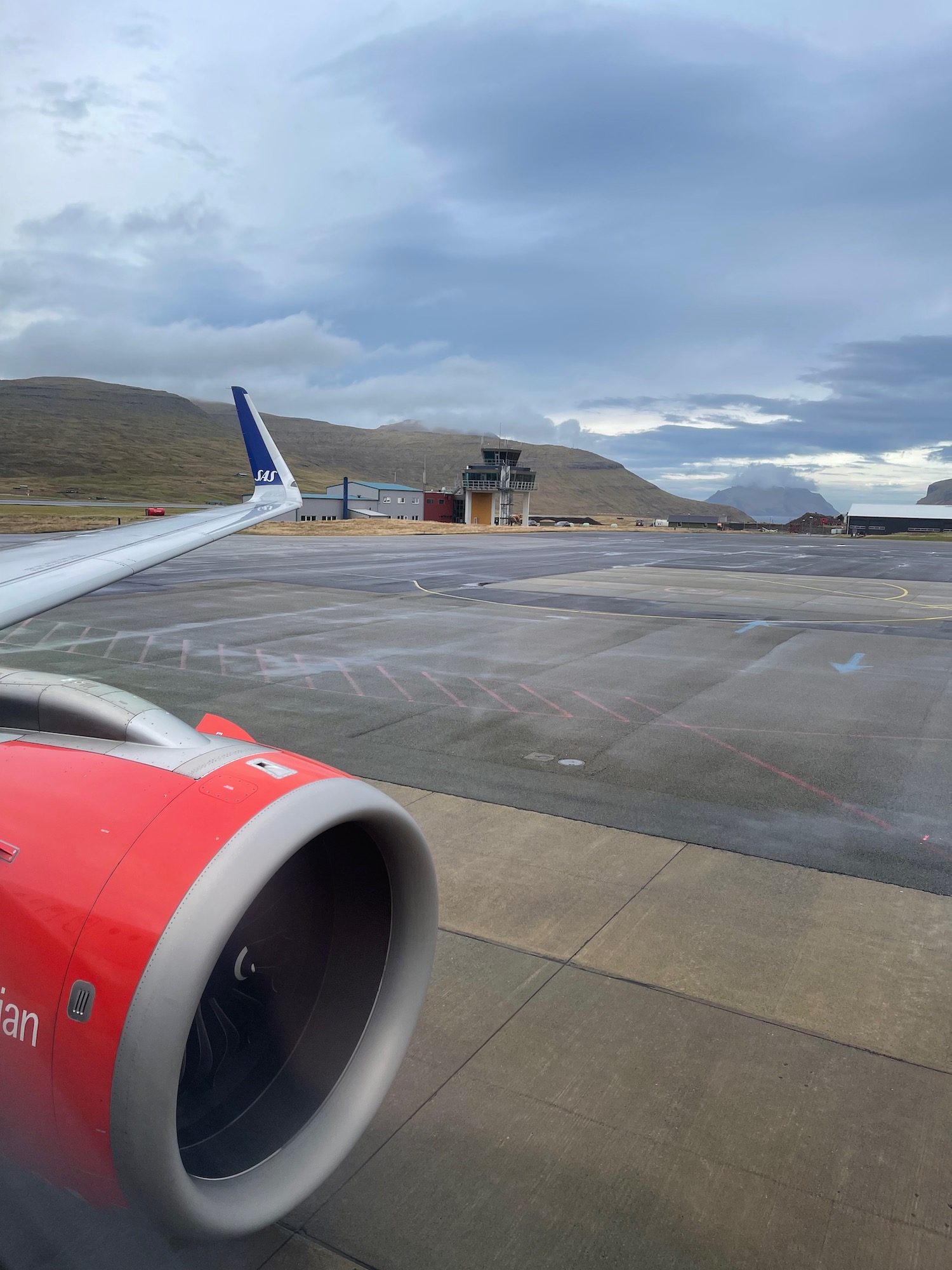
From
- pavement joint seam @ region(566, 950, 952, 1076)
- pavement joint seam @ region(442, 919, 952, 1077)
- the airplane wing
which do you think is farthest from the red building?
pavement joint seam @ region(566, 950, 952, 1076)

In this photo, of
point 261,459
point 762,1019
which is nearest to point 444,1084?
point 762,1019

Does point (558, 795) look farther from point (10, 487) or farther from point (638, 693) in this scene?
point (10, 487)

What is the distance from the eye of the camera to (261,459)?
13.2 metres

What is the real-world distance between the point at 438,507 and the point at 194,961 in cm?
14090

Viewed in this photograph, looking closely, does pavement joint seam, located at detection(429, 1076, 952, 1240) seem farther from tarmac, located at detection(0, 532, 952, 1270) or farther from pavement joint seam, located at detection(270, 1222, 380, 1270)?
pavement joint seam, located at detection(270, 1222, 380, 1270)

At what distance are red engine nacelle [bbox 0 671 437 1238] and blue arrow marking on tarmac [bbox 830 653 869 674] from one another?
16.4 m

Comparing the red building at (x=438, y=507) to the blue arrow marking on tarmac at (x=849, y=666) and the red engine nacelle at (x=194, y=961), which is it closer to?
the blue arrow marking on tarmac at (x=849, y=666)

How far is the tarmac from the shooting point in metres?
4.18

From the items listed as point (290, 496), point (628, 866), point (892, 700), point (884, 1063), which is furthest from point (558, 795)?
point (892, 700)

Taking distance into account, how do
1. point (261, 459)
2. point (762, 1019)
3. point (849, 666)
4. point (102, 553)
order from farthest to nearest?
point (849, 666), point (261, 459), point (102, 553), point (762, 1019)

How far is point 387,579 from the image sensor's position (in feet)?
118

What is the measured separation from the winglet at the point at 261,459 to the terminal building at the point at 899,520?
5561 inches

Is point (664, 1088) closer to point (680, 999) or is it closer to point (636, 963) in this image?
point (680, 999)

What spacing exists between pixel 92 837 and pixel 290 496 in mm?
10114
